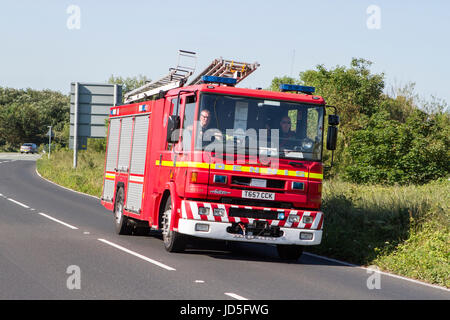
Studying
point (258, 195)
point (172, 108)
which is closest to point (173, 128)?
point (172, 108)

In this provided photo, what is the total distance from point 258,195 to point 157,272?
7.94 ft

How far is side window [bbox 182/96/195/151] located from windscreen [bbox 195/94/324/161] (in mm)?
220

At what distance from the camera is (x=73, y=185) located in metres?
36.4

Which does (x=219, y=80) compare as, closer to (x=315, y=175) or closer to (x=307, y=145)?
(x=307, y=145)

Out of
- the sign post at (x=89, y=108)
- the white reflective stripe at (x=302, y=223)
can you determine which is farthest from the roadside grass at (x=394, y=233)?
the sign post at (x=89, y=108)

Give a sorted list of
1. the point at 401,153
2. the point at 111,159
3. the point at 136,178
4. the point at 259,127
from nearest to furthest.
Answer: the point at 259,127 → the point at 136,178 → the point at 111,159 → the point at 401,153

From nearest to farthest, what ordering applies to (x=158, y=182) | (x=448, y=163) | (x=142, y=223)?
(x=158, y=182) < (x=142, y=223) < (x=448, y=163)

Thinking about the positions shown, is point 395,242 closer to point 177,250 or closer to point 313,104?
point 313,104

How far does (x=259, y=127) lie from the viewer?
39.3 feet

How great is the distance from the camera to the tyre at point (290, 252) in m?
12.8

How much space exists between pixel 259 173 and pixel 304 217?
1120mm

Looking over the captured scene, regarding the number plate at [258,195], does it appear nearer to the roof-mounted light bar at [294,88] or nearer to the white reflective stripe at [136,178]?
the roof-mounted light bar at [294,88]
